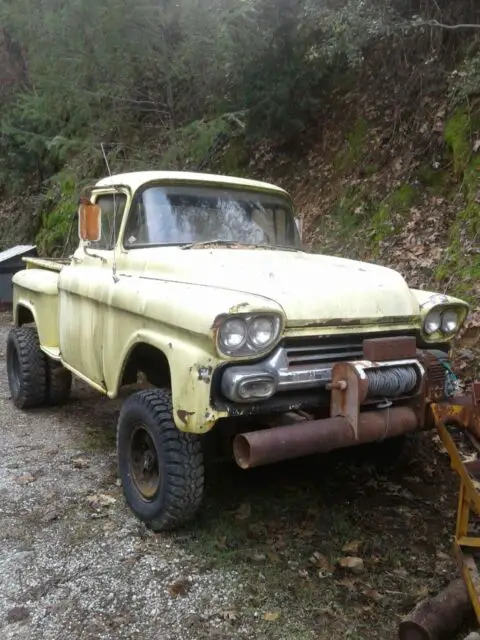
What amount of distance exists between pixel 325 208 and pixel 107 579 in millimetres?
6765

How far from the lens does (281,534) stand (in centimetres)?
367

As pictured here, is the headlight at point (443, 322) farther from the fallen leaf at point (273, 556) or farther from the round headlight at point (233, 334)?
the fallen leaf at point (273, 556)

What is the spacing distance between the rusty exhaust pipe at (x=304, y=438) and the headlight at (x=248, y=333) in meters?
0.42

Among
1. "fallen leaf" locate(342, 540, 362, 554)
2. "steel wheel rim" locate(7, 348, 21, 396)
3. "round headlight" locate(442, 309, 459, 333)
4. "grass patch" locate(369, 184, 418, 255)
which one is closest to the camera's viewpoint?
"fallen leaf" locate(342, 540, 362, 554)

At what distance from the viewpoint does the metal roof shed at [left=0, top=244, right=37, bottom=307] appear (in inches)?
457

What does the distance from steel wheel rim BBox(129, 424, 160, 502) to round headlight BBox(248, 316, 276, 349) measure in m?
0.97

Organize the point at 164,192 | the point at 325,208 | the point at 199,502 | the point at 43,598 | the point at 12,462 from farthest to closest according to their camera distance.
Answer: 1. the point at 325,208
2. the point at 12,462
3. the point at 164,192
4. the point at 199,502
5. the point at 43,598

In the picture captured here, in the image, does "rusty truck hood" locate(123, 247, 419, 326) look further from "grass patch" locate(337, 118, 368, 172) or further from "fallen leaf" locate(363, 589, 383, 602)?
"grass patch" locate(337, 118, 368, 172)

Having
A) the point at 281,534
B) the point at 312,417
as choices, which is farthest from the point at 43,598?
the point at 312,417

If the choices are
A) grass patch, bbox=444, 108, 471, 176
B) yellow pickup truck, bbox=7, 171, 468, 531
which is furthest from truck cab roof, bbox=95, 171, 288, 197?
grass patch, bbox=444, 108, 471, 176

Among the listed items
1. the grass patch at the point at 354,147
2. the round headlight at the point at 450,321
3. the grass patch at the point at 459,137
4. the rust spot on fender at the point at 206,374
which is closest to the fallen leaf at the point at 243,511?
the rust spot on fender at the point at 206,374

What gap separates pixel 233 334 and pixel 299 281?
2.14 ft

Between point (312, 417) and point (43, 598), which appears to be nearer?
point (43, 598)

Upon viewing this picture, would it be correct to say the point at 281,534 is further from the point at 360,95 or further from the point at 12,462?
the point at 360,95
